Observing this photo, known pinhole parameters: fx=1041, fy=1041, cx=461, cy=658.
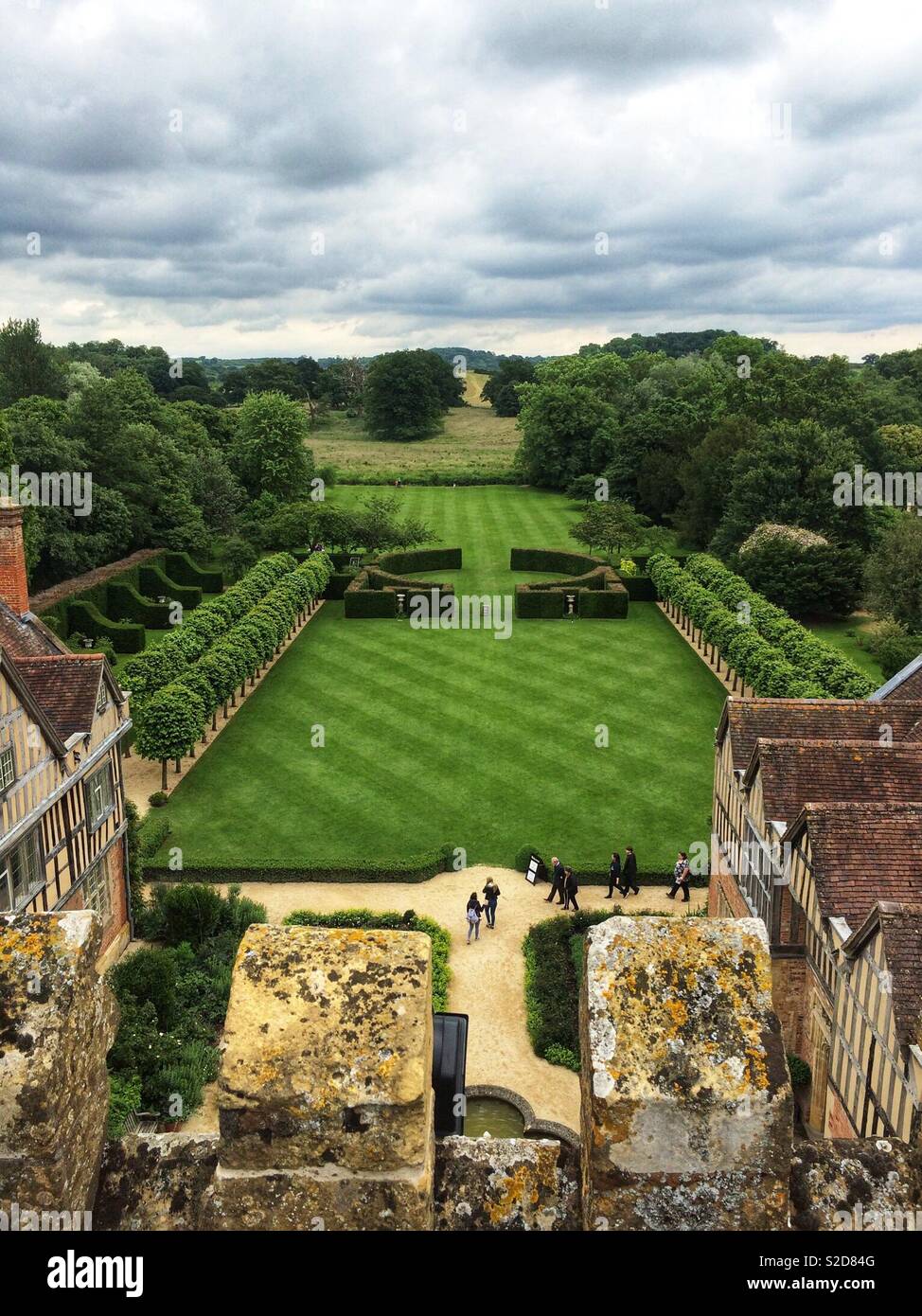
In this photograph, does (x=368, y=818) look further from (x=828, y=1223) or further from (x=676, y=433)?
(x=676, y=433)

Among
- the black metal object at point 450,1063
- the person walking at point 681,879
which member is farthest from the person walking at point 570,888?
the black metal object at point 450,1063

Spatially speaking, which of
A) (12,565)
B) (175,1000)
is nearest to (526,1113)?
(175,1000)

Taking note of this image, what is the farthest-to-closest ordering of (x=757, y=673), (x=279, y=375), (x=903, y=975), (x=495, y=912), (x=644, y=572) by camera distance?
(x=279, y=375) → (x=644, y=572) → (x=757, y=673) → (x=495, y=912) → (x=903, y=975)

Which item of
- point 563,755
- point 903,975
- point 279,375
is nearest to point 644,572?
point 563,755

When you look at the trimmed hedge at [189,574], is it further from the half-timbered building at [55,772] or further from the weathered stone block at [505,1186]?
the weathered stone block at [505,1186]

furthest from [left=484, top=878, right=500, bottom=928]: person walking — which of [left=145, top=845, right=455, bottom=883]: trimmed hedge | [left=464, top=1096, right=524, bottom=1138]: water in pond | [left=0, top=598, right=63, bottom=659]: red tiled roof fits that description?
[left=0, top=598, right=63, bottom=659]: red tiled roof

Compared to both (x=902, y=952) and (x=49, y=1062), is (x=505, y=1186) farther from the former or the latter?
(x=902, y=952)
